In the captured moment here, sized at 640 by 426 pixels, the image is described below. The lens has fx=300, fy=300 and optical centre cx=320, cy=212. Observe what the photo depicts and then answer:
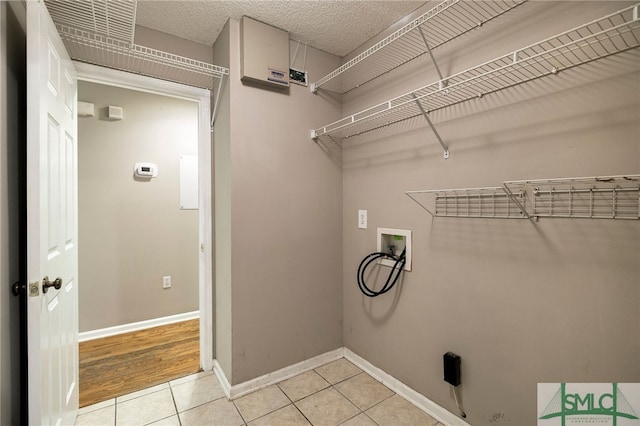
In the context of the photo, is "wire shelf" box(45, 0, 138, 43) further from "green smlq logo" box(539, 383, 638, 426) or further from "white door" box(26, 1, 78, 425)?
"green smlq logo" box(539, 383, 638, 426)

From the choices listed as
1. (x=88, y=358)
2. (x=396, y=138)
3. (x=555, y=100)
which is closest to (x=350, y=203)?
(x=396, y=138)

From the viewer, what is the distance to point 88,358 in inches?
93.1

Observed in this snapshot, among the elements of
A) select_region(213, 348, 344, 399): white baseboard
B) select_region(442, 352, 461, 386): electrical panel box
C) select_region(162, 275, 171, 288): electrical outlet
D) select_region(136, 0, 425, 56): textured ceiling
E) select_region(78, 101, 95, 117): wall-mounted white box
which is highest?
select_region(136, 0, 425, 56): textured ceiling

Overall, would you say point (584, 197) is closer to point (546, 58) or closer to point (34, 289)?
point (546, 58)

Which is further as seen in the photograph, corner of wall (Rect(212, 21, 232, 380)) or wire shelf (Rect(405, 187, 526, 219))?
corner of wall (Rect(212, 21, 232, 380))

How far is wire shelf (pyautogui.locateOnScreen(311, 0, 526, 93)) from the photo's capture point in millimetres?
1385

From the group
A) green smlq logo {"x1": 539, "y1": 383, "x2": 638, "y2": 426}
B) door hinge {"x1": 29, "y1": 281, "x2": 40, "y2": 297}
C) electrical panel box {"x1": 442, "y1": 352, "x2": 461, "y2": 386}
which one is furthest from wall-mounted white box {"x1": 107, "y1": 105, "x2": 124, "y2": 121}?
green smlq logo {"x1": 539, "y1": 383, "x2": 638, "y2": 426}

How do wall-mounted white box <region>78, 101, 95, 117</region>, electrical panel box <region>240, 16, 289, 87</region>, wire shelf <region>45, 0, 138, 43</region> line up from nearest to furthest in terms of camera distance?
wire shelf <region>45, 0, 138, 43</region>
electrical panel box <region>240, 16, 289, 87</region>
wall-mounted white box <region>78, 101, 95, 117</region>

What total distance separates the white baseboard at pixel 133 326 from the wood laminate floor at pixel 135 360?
4 centimetres

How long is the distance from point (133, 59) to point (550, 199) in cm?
236

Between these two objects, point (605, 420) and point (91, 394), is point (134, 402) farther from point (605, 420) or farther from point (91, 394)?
point (605, 420)

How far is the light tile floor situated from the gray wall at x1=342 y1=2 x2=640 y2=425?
0.20 meters

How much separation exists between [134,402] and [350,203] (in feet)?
6.19

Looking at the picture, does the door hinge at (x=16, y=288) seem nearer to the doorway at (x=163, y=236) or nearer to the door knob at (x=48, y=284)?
the door knob at (x=48, y=284)
